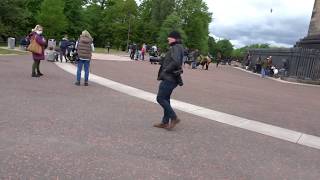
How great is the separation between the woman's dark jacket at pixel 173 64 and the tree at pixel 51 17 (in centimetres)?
6453

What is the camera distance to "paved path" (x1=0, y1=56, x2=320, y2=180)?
5.78 m

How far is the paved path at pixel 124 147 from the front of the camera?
5781 millimetres

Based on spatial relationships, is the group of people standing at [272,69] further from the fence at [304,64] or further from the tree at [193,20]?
the tree at [193,20]

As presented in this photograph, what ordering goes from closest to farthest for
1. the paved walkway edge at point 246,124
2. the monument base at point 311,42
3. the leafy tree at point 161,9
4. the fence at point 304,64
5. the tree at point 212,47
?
Result: the paved walkway edge at point 246,124 → the fence at point 304,64 → the monument base at point 311,42 → the leafy tree at point 161,9 → the tree at point 212,47

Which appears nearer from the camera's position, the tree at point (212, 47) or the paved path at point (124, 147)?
the paved path at point (124, 147)

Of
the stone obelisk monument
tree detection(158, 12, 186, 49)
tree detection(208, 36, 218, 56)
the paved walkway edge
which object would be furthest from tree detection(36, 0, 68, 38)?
tree detection(208, 36, 218, 56)

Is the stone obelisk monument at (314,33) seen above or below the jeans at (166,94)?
above

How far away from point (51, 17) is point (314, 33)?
42.9 m

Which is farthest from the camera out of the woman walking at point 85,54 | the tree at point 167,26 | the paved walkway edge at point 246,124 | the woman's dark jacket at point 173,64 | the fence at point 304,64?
the tree at point 167,26

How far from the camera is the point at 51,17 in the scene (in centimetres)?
7006

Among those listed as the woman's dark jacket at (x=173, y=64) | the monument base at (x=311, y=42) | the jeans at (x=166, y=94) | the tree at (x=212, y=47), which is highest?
the monument base at (x=311, y=42)

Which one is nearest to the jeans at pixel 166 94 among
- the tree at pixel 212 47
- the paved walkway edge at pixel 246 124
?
the paved walkway edge at pixel 246 124

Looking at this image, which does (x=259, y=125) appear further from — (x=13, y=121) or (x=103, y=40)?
(x=103, y=40)

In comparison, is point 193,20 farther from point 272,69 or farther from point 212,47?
point 212,47
